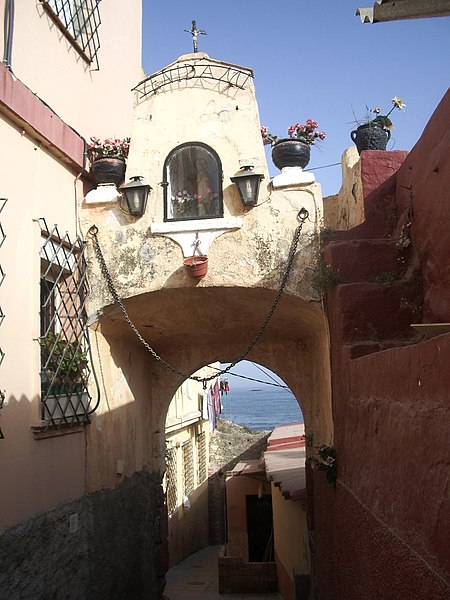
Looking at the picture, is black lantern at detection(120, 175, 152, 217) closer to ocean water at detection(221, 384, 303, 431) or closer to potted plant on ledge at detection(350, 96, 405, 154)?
potted plant on ledge at detection(350, 96, 405, 154)

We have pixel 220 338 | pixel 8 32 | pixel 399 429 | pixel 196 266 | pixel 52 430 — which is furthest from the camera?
pixel 220 338

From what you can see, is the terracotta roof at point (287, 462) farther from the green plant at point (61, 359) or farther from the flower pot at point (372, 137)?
the flower pot at point (372, 137)

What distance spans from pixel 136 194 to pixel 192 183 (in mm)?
635

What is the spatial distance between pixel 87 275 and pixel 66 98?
2.04m

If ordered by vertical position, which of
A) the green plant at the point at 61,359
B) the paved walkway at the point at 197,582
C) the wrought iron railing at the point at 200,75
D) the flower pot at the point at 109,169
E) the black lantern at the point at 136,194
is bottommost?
the paved walkway at the point at 197,582

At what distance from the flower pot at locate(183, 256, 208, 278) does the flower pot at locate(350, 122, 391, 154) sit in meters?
2.16

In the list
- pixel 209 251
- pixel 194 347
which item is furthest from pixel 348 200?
pixel 194 347

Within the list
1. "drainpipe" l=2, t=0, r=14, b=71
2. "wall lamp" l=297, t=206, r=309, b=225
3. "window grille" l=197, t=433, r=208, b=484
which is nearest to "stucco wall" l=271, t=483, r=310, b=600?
"wall lamp" l=297, t=206, r=309, b=225

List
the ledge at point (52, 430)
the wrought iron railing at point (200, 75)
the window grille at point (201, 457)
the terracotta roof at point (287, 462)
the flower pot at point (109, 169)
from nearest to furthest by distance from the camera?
the ledge at point (52, 430) < the flower pot at point (109, 169) < the wrought iron railing at point (200, 75) < the terracotta roof at point (287, 462) < the window grille at point (201, 457)

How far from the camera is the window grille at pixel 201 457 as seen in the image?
56.5 feet

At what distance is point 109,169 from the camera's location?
24.1 feet

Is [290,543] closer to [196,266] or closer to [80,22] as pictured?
[196,266]

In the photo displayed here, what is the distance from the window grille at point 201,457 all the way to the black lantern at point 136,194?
1117cm

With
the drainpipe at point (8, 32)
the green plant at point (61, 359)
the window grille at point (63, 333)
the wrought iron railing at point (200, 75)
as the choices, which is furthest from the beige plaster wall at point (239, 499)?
the drainpipe at point (8, 32)
